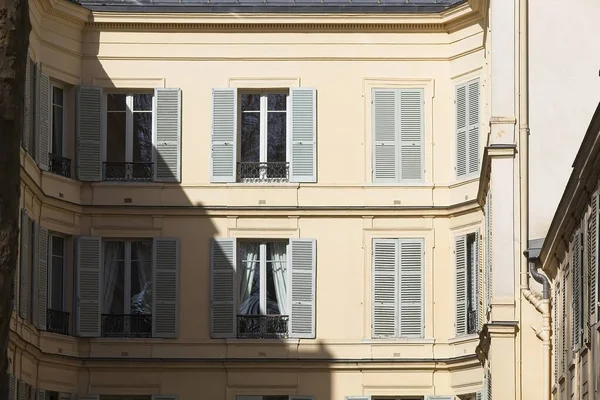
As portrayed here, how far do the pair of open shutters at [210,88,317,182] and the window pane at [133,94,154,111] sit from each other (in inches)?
57.3

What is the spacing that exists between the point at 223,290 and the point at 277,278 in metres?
1.24

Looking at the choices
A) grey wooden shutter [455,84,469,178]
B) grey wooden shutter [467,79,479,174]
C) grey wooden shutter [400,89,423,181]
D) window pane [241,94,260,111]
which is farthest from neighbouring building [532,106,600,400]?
window pane [241,94,260,111]

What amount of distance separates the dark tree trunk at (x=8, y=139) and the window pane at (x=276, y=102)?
29.4 metres

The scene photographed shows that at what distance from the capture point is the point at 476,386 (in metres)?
34.9

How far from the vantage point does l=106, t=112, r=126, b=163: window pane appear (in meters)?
36.7

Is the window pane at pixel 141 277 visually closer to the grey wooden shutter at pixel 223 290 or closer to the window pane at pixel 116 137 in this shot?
the grey wooden shutter at pixel 223 290

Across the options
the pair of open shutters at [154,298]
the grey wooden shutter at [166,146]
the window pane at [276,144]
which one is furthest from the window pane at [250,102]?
the pair of open shutters at [154,298]

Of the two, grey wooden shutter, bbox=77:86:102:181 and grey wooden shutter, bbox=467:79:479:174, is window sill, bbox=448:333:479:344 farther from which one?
grey wooden shutter, bbox=77:86:102:181

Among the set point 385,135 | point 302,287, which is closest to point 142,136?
point 302,287

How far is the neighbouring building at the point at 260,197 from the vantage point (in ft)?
117

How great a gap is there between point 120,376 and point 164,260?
2.68 meters

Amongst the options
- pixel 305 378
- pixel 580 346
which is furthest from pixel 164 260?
pixel 580 346

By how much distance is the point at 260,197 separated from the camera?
36406mm

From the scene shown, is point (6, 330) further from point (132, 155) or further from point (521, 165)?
point (132, 155)
